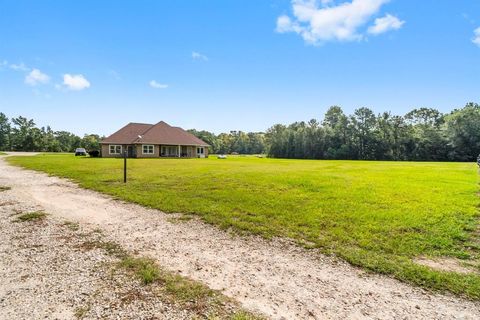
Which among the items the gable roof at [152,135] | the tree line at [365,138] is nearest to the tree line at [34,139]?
the tree line at [365,138]

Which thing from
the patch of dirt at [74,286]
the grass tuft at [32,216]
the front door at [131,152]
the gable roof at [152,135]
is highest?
the gable roof at [152,135]

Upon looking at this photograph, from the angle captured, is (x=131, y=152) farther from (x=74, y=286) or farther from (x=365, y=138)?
(x=365, y=138)

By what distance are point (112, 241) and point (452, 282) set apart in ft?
19.2

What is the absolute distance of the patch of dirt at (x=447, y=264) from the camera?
14.0 ft

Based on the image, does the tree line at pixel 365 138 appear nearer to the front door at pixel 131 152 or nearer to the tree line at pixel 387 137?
the tree line at pixel 387 137

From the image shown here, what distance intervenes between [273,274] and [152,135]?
130ft

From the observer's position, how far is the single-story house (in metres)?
38.9

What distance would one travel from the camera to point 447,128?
52.1 m

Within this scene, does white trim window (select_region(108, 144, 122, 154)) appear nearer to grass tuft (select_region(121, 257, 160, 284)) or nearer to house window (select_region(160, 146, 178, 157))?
house window (select_region(160, 146, 178, 157))

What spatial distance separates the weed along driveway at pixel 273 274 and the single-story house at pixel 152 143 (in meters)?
33.5

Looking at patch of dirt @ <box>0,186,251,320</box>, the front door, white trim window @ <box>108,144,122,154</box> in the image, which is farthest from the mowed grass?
white trim window @ <box>108,144,122,154</box>

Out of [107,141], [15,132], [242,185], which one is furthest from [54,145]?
[242,185]

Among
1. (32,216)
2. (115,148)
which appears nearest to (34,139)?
(115,148)

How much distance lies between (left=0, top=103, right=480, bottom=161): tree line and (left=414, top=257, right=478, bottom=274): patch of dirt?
5704cm
